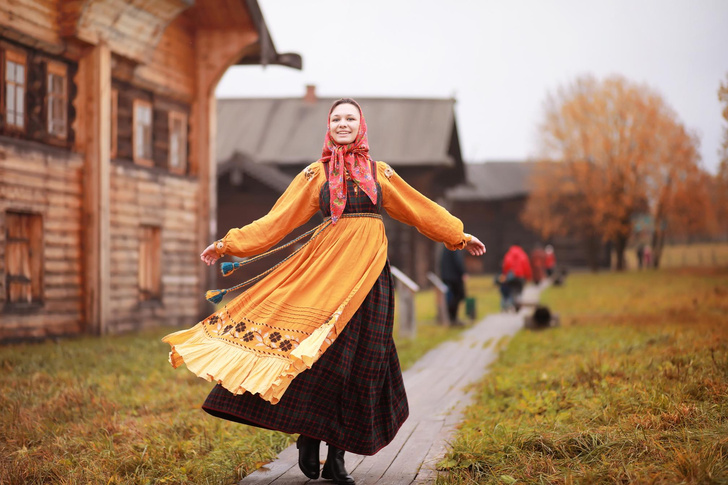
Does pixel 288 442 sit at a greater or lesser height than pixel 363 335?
lesser

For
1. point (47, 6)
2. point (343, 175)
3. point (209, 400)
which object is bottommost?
point (209, 400)

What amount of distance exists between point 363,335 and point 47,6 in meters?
9.28

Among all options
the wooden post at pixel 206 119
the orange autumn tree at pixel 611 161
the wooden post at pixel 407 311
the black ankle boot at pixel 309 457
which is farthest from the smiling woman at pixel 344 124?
the orange autumn tree at pixel 611 161

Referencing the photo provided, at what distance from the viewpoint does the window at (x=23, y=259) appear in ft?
36.3

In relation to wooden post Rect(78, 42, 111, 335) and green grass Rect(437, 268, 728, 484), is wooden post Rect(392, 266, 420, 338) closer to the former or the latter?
green grass Rect(437, 268, 728, 484)

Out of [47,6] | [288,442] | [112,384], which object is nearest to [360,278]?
[288,442]

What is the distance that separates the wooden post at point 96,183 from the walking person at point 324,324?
795cm

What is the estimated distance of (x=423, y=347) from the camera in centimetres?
1153

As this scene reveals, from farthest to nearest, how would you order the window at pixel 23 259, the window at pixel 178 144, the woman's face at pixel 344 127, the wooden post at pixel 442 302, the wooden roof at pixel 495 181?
the wooden roof at pixel 495 181 → the wooden post at pixel 442 302 → the window at pixel 178 144 → the window at pixel 23 259 → the woman's face at pixel 344 127

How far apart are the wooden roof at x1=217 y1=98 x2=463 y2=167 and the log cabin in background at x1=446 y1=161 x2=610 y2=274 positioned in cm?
1496

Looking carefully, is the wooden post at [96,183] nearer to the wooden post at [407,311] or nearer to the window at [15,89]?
the window at [15,89]

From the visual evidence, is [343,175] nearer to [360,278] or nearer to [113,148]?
[360,278]

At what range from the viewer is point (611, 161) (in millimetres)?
37406

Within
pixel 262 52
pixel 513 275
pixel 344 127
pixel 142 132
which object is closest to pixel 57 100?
pixel 142 132
